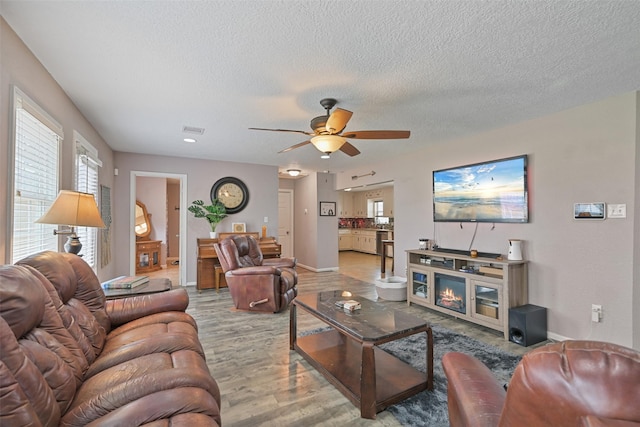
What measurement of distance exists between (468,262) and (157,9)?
4062 mm

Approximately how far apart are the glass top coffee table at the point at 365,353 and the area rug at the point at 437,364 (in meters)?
0.07

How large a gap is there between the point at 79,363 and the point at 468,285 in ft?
11.9

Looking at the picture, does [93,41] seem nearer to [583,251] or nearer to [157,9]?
[157,9]

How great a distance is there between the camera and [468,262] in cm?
388

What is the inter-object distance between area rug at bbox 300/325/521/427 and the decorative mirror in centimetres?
558

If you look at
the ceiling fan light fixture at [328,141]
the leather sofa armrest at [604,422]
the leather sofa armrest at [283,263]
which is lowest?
the leather sofa armrest at [283,263]

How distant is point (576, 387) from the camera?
2.21ft

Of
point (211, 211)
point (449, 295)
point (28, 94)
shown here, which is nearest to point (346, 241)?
point (211, 211)

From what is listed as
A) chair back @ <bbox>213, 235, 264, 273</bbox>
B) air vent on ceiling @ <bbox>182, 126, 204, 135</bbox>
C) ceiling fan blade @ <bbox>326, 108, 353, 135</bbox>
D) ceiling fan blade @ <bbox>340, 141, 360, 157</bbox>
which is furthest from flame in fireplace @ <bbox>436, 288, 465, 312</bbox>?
air vent on ceiling @ <bbox>182, 126, 204, 135</bbox>

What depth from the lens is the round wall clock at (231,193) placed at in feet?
18.7

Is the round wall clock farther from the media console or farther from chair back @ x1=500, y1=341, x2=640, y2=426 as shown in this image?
chair back @ x1=500, y1=341, x2=640, y2=426

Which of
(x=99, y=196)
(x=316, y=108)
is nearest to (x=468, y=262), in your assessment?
(x=316, y=108)

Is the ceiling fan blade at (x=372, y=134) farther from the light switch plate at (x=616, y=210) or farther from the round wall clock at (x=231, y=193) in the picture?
the round wall clock at (x=231, y=193)

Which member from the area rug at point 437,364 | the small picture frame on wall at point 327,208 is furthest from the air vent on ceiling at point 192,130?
the small picture frame on wall at point 327,208
